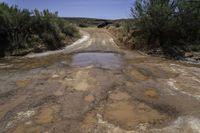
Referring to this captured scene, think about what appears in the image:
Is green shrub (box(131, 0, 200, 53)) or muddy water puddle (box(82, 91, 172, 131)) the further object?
green shrub (box(131, 0, 200, 53))

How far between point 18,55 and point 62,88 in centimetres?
1039

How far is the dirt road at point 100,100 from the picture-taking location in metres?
6.24

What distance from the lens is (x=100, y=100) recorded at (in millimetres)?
7965

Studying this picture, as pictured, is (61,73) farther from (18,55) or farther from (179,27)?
(179,27)

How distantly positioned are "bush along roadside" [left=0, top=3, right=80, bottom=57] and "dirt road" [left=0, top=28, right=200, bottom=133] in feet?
24.3

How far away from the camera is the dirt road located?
6243 millimetres

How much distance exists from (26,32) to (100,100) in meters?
16.4

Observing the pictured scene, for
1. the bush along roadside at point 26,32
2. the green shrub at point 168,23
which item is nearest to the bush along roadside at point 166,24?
the green shrub at point 168,23

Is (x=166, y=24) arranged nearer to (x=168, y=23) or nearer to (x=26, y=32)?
(x=168, y=23)

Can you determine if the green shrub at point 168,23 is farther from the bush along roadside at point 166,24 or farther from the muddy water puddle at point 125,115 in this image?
the muddy water puddle at point 125,115

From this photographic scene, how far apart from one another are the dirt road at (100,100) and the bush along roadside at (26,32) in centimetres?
742

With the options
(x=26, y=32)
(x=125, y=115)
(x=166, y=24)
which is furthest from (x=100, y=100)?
(x=26, y=32)

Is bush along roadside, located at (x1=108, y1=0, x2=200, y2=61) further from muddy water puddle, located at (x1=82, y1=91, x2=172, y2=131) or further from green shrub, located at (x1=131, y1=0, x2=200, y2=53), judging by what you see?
muddy water puddle, located at (x1=82, y1=91, x2=172, y2=131)

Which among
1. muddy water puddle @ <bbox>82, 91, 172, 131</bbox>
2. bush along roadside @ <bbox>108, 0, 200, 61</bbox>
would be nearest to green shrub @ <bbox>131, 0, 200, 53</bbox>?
bush along roadside @ <bbox>108, 0, 200, 61</bbox>
